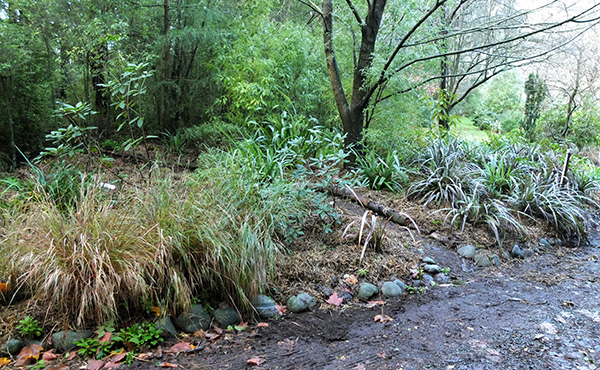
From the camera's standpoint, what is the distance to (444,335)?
7.83 feet

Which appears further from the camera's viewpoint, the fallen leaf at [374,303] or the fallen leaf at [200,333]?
the fallen leaf at [374,303]

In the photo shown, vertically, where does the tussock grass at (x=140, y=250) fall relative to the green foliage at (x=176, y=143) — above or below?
below

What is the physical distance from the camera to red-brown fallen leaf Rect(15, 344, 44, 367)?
79.1 inches

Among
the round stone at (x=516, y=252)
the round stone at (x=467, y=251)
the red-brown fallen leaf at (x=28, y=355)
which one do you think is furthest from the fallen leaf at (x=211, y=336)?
the round stone at (x=516, y=252)

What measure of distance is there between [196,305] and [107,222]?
2.62 ft

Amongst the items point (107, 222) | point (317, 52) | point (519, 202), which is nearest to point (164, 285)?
point (107, 222)

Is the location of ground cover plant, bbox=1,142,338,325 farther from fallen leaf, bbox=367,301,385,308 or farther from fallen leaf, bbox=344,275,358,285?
fallen leaf, bbox=367,301,385,308

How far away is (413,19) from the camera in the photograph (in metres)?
5.11

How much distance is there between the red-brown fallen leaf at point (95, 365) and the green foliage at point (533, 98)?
10.2 metres

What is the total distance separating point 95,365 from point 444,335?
79.7 inches

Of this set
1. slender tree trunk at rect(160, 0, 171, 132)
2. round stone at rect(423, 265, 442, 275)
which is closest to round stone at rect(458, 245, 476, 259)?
round stone at rect(423, 265, 442, 275)

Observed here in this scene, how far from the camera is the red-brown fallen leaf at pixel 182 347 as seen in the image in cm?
217

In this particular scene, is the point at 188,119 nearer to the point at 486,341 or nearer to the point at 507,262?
the point at 507,262

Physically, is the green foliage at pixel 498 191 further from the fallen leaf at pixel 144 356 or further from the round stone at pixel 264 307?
the fallen leaf at pixel 144 356
